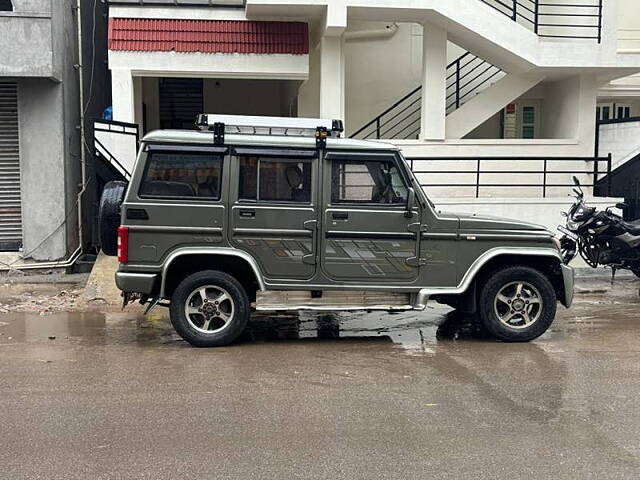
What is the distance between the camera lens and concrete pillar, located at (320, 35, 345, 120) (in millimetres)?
13336

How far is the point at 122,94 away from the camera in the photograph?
12977 mm

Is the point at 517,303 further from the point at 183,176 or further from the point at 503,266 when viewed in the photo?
the point at 183,176

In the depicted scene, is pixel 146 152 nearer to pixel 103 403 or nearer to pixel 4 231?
pixel 103 403

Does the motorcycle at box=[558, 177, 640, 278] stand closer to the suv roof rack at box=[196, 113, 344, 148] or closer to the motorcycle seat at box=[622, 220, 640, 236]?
the motorcycle seat at box=[622, 220, 640, 236]

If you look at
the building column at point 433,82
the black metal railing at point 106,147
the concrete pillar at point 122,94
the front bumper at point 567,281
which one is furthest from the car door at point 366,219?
the concrete pillar at point 122,94

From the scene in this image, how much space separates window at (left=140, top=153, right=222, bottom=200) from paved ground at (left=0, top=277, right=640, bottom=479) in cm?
164

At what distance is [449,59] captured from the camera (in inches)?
631

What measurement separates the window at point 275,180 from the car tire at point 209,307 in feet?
3.03

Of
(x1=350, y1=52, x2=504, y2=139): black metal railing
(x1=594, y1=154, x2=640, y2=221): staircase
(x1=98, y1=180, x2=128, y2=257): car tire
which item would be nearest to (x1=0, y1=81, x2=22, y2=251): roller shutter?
(x1=98, y1=180, x2=128, y2=257): car tire

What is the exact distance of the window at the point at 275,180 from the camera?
7203mm

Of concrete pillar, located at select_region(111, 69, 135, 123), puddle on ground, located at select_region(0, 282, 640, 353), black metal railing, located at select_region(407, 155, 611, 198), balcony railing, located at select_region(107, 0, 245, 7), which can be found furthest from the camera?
black metal railing, located at select_region(407, 155, 611, 198)

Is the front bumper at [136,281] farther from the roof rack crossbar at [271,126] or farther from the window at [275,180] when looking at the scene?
the roof rack crossbar at [271,126]

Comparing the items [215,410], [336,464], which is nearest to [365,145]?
[215,410]

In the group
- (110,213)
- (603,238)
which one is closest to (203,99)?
(603,238)
